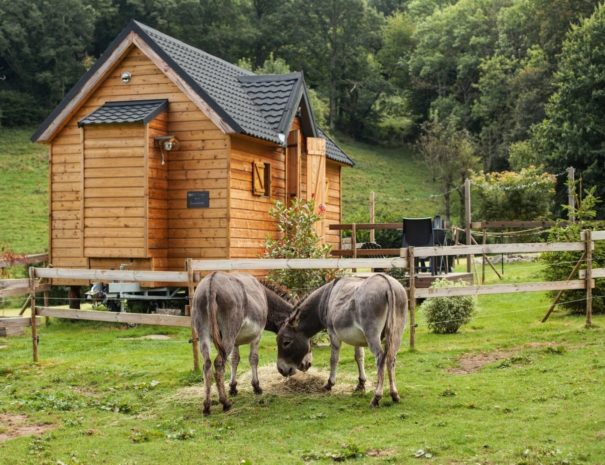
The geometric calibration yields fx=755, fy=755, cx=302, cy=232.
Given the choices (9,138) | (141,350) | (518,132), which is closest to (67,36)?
(9,138)

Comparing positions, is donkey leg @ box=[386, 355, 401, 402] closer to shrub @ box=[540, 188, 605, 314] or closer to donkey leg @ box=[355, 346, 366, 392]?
donkey leg @ box=[355, 346, 366, 392]

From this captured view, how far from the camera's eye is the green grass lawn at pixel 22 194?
113ft

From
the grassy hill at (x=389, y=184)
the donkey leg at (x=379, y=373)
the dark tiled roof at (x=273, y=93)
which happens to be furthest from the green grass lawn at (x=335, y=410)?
the grassy hill at (x=389, y=184)

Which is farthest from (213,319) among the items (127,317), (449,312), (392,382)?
(449,312)

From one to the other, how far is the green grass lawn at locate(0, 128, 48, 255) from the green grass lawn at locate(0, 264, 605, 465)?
68.5ft

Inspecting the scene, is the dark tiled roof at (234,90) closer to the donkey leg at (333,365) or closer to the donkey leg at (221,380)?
the donkey leg at (333,365)

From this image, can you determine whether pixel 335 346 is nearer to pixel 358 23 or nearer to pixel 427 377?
pixel 427 377

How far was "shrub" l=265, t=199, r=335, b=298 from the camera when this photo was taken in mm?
13055

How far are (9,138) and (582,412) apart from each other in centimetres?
4833

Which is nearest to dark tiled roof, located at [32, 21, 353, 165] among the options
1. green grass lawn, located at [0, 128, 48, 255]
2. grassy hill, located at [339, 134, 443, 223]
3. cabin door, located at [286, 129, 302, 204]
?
cabin door, located at [286, 129, 302, 204]

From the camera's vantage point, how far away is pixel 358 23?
67.5m

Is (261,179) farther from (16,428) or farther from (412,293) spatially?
(16,428)

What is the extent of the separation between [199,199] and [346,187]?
111ft

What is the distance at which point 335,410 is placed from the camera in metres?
8.30
